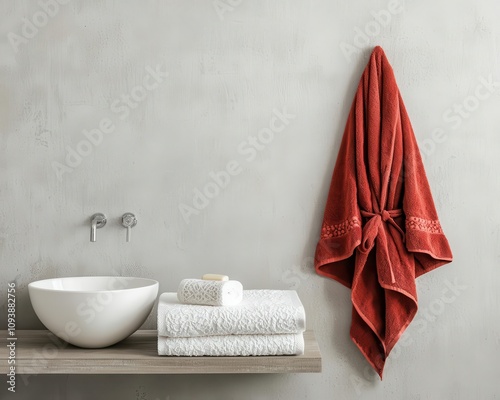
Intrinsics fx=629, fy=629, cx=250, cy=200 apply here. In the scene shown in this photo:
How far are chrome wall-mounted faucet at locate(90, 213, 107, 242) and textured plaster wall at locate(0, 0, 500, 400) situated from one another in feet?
0.08

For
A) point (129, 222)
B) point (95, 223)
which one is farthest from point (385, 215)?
point (95, 223)

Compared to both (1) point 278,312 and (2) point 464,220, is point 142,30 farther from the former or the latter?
(2) point 464,220

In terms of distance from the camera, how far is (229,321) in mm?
1737

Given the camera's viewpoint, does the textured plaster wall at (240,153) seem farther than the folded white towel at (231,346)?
Yes

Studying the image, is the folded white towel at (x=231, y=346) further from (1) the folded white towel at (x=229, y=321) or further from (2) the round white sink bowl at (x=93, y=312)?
(2) the round white sink bowl at (x=93, y=312)

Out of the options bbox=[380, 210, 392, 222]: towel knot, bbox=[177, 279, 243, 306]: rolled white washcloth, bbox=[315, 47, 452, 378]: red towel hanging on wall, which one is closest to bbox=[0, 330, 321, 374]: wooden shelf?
bbox=[177, 279, 243, 306]: rolled white washcloth

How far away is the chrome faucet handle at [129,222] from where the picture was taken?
2.09 m

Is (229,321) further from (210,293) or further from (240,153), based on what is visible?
(240,153)

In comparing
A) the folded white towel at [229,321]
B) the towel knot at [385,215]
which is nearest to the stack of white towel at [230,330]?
the folded white towel at [229,321]

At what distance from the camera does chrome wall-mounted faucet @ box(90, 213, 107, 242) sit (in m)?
2.09

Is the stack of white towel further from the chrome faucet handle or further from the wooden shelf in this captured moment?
the chrome faucet handle

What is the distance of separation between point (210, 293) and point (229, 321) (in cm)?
10

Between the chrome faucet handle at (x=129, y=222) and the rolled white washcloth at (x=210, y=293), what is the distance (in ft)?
1.18

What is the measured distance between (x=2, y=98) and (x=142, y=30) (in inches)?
20.6
